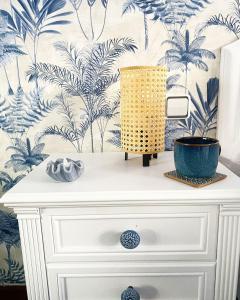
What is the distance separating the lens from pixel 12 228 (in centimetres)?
111

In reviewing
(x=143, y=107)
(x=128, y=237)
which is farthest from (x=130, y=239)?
(x=143, y=107)

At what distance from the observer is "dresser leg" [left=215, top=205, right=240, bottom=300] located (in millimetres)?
623

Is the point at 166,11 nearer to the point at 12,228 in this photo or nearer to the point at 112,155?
the point at 112,155

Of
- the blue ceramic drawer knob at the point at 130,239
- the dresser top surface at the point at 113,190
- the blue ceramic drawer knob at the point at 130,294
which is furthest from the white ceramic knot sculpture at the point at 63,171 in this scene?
the blue ceramic drawer knob at the point at 130,294

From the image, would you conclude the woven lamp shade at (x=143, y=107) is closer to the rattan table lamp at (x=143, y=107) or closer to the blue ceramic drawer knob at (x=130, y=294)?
the rattan table lamp at (x=143, y=107)

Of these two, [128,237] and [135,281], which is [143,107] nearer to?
[128,237]

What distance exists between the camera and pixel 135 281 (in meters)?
0.67

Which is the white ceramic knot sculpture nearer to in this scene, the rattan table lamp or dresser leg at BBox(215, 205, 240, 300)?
the rattan table lamp

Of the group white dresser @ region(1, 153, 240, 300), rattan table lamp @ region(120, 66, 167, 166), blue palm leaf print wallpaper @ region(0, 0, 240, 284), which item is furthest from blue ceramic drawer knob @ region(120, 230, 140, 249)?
blue palm leaf print wallpaper @ region(0, 0, 240, 284)

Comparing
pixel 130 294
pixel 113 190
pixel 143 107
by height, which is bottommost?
pixel 130 294

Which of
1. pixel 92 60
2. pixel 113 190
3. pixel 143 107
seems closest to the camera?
pixel 113 190

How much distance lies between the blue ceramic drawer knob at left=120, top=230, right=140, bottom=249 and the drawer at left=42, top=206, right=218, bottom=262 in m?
0.02

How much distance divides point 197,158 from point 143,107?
0.22m

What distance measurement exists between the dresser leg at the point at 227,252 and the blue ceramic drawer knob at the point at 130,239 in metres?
0.20
